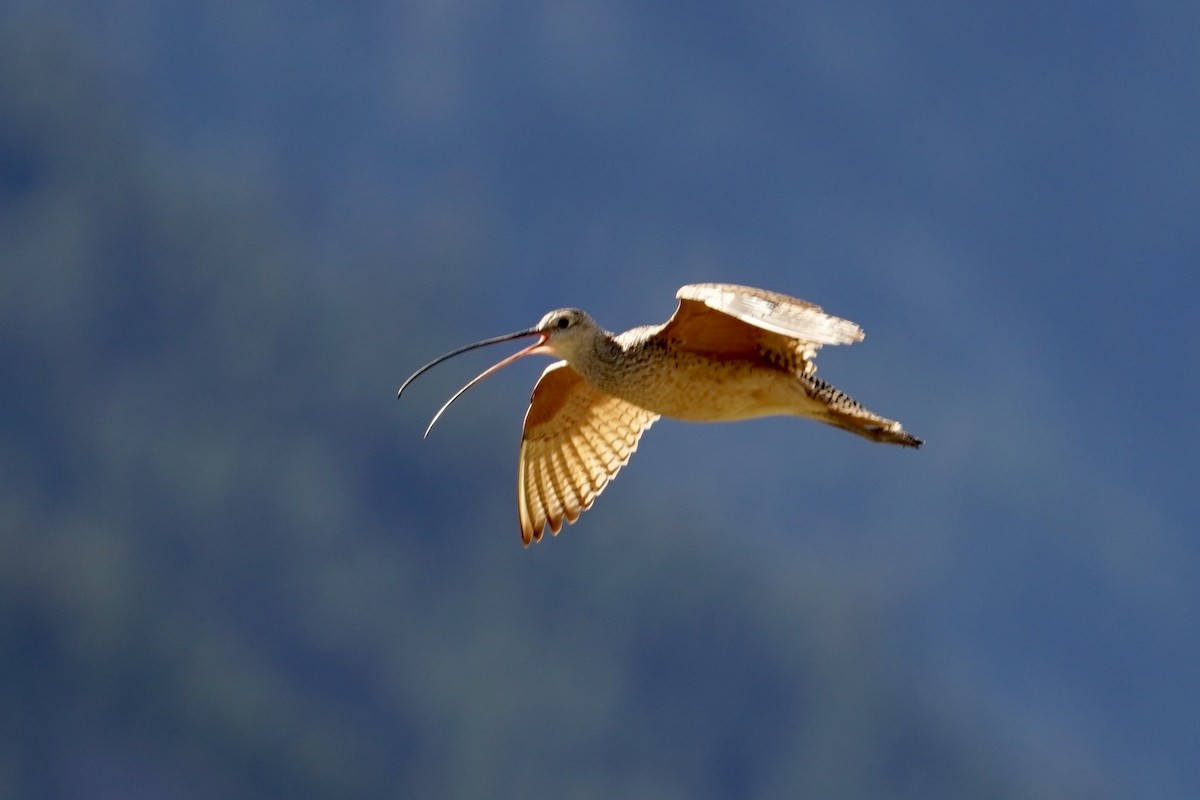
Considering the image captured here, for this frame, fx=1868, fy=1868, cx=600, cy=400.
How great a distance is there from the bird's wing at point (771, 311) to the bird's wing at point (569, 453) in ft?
2.86

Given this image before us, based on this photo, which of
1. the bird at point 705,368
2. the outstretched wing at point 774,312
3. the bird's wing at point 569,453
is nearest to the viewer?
the outstretched wing at point 774,312

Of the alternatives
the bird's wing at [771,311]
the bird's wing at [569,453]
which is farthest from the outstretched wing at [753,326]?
the bird's wing at [569,453]

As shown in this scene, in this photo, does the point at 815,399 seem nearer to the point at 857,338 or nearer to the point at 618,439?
the point at 857,338

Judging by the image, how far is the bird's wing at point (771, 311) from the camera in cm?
338

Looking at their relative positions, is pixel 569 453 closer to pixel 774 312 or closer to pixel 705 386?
pixel 705 386

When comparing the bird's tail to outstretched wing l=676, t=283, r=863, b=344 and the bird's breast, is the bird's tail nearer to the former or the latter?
the bird's breast

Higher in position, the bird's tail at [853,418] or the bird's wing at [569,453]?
the bird's wing at [569,453]

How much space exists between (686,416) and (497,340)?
0.43 m

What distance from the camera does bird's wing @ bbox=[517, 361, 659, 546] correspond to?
457 centimetres

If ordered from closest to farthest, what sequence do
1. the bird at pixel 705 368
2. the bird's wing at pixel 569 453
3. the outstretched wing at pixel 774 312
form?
1. the outstretched wing at pixel 774 312
2. the bird at pixel 705 368
3. the bird's wing at pixel 569 453

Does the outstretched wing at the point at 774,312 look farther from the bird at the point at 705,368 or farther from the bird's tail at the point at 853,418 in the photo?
the bird's tail at the point at 853,418

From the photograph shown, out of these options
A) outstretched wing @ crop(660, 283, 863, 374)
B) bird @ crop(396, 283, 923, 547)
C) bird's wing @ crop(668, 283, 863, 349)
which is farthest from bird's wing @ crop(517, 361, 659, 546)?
bird's wing @ crop(668, 283, 863, 349)

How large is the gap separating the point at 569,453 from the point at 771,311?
3.94ft

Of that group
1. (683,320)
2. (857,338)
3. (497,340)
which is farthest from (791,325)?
(497,340)
